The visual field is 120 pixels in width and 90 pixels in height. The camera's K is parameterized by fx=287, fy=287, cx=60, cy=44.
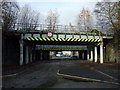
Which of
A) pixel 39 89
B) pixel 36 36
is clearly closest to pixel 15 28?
pixel 36 36

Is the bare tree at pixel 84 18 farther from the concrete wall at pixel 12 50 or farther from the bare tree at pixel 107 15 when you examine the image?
the concrete wall at pixel 12 50

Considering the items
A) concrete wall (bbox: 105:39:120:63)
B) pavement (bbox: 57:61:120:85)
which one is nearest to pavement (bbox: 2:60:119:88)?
pavement (bbox: 57:61:120:85)

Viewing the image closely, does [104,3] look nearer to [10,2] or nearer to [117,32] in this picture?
[117,32]

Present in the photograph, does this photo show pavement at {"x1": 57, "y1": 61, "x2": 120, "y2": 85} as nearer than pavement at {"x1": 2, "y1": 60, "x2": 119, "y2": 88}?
No

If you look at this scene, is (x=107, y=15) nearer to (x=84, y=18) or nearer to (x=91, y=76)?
(x=84, y=18)

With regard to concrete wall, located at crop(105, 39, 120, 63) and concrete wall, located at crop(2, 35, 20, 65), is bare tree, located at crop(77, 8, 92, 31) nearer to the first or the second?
concrete wall, located at crop(105, 39, 120, 63)

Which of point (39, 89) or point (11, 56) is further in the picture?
point (11, 56)

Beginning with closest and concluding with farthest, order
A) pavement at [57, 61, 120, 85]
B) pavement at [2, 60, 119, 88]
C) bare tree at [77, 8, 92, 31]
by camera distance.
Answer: pavement at [2, 60, 119, 88], pavement at [57, 61, 120, 85], bare tree at [77, 8, 92, 31]

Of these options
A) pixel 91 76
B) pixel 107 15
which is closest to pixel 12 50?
pixel 107 15

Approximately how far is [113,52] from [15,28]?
70.1 ft

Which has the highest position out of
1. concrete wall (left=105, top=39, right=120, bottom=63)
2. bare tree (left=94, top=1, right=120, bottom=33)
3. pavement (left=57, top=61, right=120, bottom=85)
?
bare tree (left=94, top=1, right=120, bottom=33)

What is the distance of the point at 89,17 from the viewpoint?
84875mm

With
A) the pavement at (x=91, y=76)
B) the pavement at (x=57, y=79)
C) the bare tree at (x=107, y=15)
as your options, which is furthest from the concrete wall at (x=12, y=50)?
the pavement at (x=91, y=76)

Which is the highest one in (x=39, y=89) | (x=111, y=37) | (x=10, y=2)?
(x=10, y=2)
